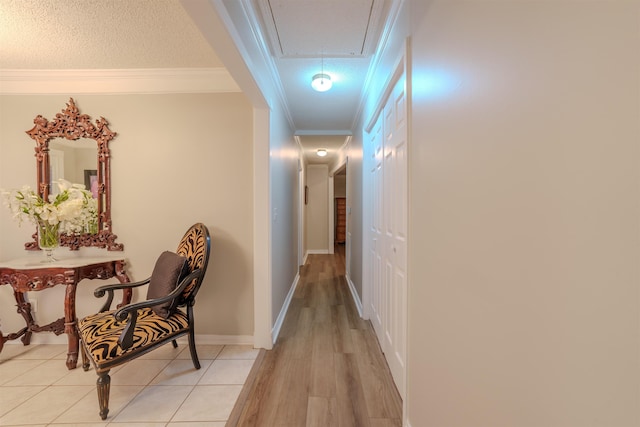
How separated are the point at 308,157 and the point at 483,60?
564 centimetres

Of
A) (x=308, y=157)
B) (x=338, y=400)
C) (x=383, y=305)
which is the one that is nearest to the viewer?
(x=338, y=400)

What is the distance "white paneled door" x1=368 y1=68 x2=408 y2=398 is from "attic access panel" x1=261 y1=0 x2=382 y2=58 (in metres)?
0.43

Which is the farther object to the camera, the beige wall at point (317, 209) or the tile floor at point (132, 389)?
the beige wall at point (317, 209)

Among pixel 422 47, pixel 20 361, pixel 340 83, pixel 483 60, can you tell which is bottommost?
pixel 20 361

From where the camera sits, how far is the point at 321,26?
1753mm

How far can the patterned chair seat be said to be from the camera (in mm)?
1571

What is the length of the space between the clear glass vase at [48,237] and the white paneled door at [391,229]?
2631 mm

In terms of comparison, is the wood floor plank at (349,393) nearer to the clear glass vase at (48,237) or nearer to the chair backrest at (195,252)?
the chair backrest at (195,252)

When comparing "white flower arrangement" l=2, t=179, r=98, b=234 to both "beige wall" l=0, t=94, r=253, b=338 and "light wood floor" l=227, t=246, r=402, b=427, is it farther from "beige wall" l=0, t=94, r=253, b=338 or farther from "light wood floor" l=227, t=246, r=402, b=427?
"light wood floor" l=227, t=246, r=402, b=427

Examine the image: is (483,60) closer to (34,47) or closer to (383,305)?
(383,305)

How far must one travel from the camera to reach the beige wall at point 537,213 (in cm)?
43

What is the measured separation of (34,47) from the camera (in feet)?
6.72

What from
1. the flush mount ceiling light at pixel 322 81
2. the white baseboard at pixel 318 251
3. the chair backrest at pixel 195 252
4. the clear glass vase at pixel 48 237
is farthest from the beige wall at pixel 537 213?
the white baseboard at pixel 318 251

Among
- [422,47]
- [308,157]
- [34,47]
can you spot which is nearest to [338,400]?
[422,47]
